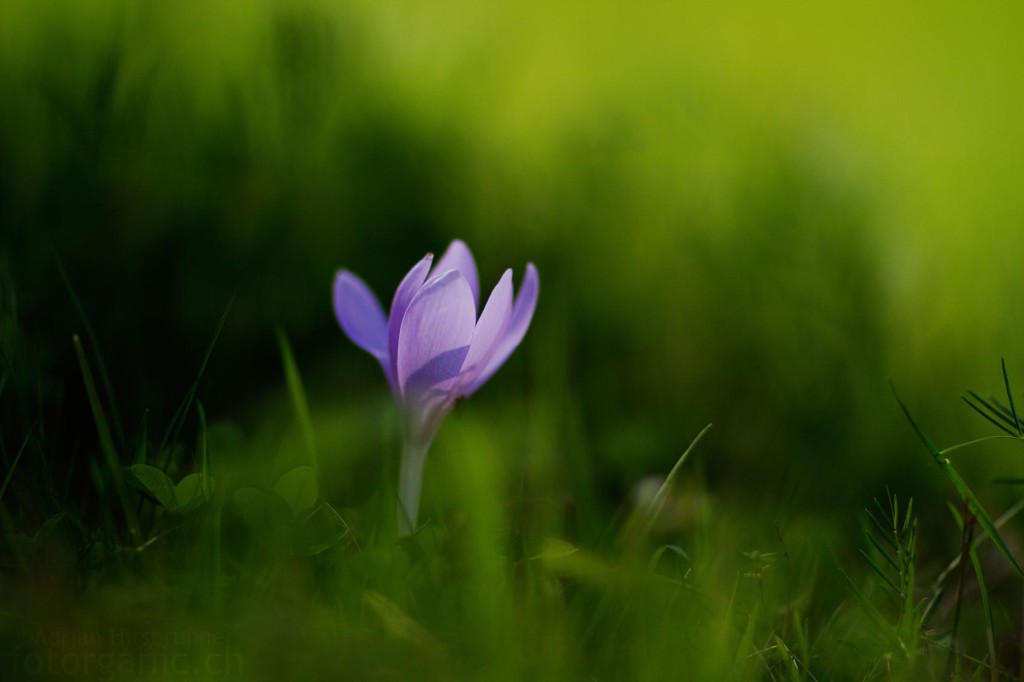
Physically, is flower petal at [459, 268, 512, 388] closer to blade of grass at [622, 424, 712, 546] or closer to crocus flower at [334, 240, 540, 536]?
crocus flower at [334, 240, 540, 536]

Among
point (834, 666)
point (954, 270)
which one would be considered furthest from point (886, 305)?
point (834, 666)

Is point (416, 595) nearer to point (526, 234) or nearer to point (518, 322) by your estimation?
point (518, 322)

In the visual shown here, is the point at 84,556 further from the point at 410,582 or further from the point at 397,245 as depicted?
the point at 397,245

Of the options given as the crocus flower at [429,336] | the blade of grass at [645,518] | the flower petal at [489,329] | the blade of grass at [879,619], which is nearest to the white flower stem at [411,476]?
the crocus flower at [429,336]

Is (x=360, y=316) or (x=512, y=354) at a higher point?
(x=360, y=316)

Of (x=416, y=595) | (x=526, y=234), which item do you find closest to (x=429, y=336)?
(x=416, y=595)

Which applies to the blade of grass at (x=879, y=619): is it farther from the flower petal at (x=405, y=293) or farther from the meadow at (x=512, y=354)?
the flower petal at (x=405, y=293)
